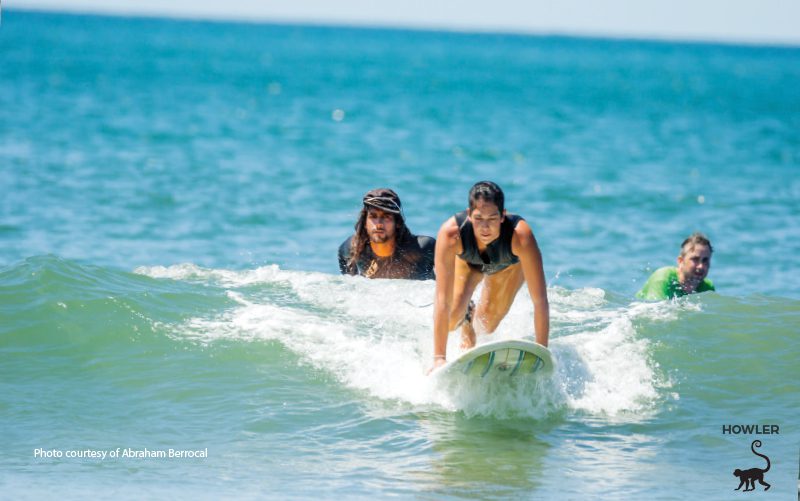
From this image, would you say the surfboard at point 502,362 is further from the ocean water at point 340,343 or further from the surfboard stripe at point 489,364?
the ocean water at point 340,343

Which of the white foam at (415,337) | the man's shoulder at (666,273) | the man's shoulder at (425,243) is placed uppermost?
the man's shoulder at (425,243)

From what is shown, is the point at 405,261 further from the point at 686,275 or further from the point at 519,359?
the point at 686,275

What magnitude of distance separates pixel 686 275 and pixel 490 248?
3.55 metres

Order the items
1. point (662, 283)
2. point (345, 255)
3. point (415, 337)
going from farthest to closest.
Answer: point (662, 283) < point (345, 255) < point (415, 337)

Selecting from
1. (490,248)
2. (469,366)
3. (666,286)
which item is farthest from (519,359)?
(666,286)

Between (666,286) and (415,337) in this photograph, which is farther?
(666,286)

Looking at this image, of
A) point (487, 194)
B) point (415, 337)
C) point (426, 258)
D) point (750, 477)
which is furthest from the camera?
point (426, 258)

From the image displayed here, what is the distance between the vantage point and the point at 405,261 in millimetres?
9344

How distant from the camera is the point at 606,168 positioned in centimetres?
2470

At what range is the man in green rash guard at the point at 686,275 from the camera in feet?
32.1

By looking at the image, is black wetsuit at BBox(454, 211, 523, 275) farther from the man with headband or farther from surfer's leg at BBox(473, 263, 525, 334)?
the man with headband

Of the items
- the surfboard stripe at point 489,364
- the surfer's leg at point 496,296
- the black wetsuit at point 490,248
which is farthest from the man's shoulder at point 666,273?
the surfboard stripe at point 489,364

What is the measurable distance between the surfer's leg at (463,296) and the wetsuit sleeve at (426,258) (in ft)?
5.20

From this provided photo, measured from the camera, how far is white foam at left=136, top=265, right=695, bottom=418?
7270 millimetres
